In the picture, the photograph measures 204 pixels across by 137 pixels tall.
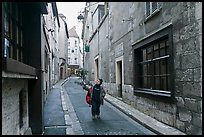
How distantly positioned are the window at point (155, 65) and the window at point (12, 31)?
363cm

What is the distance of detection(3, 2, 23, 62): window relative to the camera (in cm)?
442

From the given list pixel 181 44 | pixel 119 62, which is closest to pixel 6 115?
pixel 181 44

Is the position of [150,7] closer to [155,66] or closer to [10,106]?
[155,66]

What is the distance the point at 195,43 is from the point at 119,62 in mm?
8972

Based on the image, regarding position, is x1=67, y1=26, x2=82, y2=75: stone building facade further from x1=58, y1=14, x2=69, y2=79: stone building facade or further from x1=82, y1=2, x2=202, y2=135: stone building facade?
x1=82, y1=2, x2=202, y2=135: stone building facade

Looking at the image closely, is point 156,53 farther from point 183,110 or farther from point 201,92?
point 201,92

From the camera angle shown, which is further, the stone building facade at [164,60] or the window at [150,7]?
the window at [150,7]

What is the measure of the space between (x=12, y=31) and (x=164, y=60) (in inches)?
174

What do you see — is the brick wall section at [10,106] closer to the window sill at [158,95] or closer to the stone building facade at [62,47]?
the window sill at [158,95]

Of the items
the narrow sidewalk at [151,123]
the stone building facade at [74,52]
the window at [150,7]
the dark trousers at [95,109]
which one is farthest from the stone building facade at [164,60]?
the stone building facade at [74,52]

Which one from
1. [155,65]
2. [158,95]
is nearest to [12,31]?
[158,95]

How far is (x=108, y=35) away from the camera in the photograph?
57.3 ft

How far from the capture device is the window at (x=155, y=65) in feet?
23.9

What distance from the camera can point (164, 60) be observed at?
25.4ft
